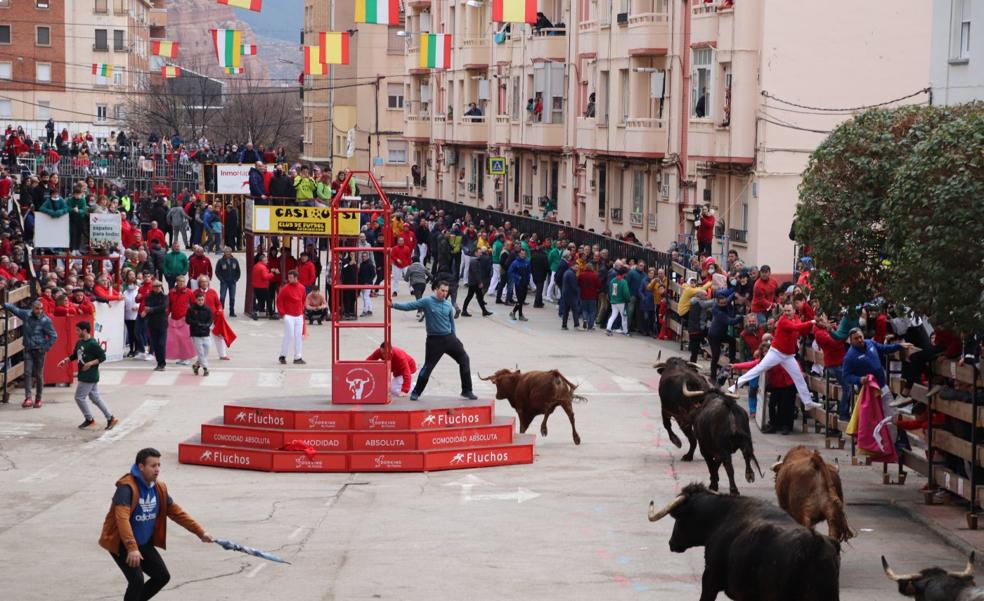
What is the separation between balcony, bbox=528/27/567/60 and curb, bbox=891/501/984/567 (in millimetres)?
39267

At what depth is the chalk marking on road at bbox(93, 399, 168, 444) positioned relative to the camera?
22344 millimetres

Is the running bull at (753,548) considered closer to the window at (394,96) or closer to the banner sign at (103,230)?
the banner sign at (103,230)

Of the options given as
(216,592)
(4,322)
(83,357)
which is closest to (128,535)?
(216,592)

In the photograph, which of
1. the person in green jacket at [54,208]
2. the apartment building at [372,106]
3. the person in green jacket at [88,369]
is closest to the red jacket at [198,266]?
the person in green jacket at [54,208]

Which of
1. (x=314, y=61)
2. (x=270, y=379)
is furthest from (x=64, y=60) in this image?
(x=270, y=379)

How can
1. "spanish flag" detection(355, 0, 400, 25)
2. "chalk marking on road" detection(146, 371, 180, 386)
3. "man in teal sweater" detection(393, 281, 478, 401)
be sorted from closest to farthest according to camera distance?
"man in teal sweater" detection(393, 281, 478, 401) → "chalk marking on road" detection(146, 371, 180, 386) → "spanish flag" detection(355, 0, 400, 25)

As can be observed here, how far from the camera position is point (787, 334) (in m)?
21.9

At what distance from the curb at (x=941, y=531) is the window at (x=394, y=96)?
→ 242 feet

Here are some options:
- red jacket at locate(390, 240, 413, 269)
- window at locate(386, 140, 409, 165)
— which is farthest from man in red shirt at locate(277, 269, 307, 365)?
window at locate(386, 140, 409, 165)

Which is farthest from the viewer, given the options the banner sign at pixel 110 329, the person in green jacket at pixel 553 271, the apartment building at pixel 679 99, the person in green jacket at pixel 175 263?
the person in green jacket at pixel 553 271

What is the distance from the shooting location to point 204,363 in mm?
28297

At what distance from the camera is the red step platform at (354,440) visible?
19.9 metres

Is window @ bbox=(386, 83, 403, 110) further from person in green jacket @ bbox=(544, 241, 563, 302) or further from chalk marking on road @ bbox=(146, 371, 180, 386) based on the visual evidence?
chalk marking on road @ bbox=(146, 371, 180, 386)

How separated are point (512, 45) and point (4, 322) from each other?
3886cm
